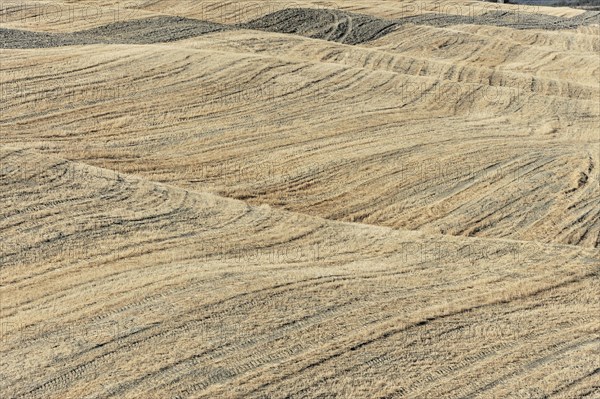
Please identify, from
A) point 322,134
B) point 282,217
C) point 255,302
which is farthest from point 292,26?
point 255,302

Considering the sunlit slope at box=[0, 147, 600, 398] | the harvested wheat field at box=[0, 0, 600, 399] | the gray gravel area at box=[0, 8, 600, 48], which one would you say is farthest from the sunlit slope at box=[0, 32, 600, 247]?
the gray gravel area at box=[0, 8, 600, 48]

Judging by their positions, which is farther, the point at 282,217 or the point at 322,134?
the point at 322,134

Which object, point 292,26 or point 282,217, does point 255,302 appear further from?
point 292,26

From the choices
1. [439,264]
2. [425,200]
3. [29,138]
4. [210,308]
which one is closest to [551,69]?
[425,200]

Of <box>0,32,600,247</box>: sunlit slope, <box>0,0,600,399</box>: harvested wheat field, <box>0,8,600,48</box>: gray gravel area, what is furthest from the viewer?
<box>0,8,600,48</box>: gray gravel area

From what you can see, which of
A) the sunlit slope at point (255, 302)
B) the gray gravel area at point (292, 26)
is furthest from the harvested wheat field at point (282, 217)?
the gray gravel area at point (292, 26)

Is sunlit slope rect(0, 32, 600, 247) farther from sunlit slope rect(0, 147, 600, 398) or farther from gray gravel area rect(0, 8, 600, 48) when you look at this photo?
gray gravel area rect(0, 8, 600, 48)
